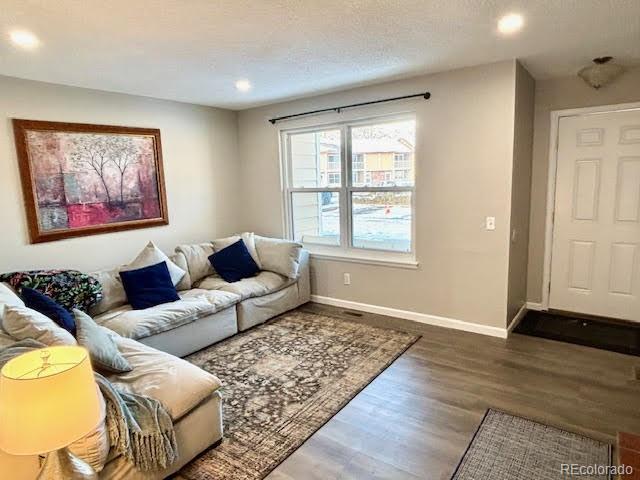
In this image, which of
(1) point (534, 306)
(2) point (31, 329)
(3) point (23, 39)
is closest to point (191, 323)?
(2) point (31, 329)

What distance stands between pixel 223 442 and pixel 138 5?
2439mm

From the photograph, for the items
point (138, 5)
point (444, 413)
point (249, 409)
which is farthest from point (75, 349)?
point (444, 413)

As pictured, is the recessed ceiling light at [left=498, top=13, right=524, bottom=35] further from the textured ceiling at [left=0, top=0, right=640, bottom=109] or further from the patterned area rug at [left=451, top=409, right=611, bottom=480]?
the patterned area rug at [left=451, top=409, right=611, bottom=480]

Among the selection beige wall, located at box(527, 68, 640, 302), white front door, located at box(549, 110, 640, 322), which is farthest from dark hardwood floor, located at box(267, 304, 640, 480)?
beige wall, located at box(527, 68, 640, 302)

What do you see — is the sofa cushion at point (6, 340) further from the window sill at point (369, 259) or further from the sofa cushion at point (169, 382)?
the window sill at point (369, 259)

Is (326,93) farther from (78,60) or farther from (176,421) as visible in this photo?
(176,421)

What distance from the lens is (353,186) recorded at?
177 inches

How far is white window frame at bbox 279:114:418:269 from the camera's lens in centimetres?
416

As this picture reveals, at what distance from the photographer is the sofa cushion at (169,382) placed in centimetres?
211

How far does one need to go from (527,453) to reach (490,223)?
200 centimetres

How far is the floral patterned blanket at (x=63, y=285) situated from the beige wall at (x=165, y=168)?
1.51 ft

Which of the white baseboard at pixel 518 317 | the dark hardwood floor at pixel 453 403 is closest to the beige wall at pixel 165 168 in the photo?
the dark hardwood floor at pixel 453 403

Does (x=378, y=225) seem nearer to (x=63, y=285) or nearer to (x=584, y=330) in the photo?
(x=584, y=330)
